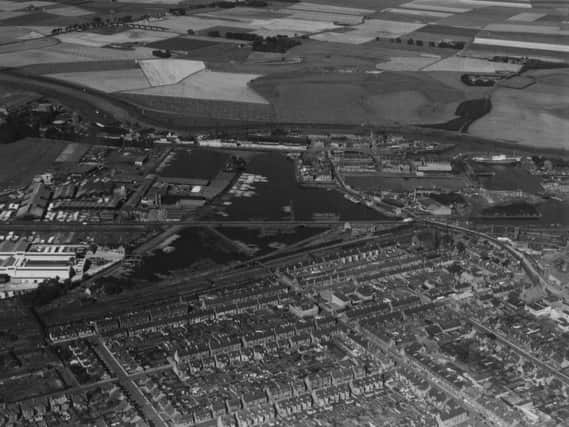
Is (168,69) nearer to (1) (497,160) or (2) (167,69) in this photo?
(2) (167,69)

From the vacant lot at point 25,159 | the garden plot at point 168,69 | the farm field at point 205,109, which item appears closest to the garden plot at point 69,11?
the garden plot at point 168,69

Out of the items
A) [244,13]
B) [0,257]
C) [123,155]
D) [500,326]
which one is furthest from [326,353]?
[244,13]

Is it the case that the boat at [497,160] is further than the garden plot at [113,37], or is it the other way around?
the garden plot at [113,37]

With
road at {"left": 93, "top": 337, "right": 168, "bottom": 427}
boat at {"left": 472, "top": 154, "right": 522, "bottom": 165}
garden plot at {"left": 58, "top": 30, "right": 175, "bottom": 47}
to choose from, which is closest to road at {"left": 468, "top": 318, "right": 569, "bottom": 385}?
road at {"left": 93, "top": 337, "right": 168, "bottom": 427}

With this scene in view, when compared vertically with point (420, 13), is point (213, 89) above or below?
below

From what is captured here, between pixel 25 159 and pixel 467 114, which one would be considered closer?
pixel 25 159

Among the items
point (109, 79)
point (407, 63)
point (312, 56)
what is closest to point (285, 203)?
point (109, 79)

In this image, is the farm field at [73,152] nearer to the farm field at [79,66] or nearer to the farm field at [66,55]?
the farm field at [79,66]
